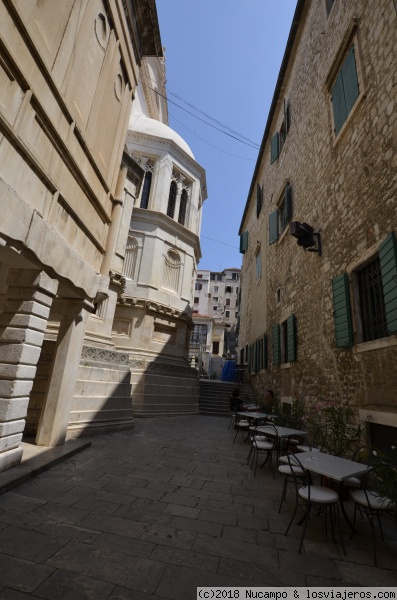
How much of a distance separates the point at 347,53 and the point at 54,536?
10.1 m

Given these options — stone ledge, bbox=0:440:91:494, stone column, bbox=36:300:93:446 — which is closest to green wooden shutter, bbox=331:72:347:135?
stone column, bbox=36:300:93:446

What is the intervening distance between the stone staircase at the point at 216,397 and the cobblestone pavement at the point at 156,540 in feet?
28.4

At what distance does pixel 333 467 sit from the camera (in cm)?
338

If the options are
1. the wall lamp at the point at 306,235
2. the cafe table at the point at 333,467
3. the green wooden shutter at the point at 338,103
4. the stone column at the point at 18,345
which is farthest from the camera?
the wall lamp at the point at 306,235

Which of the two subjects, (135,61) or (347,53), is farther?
(135,61)

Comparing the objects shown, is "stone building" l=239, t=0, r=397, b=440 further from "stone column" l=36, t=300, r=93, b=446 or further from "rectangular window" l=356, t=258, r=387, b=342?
"stone column" l=36, t=300, r=93, b=446

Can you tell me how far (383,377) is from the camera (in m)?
4.52

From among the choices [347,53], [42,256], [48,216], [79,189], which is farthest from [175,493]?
[347,53]

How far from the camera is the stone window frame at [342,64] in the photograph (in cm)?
589

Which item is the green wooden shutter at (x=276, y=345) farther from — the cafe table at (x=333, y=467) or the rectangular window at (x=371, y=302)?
the cafe table at (x=333, y=467)

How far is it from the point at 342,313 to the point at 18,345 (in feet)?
18.9

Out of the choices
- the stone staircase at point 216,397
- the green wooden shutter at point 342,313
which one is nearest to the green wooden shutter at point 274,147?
the green wooden shutter at point 342,313

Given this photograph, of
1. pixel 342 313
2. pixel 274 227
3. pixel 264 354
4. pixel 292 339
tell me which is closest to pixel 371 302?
pixel 342 313

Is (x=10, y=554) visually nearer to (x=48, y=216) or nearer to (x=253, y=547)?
(x=253, y=547)
